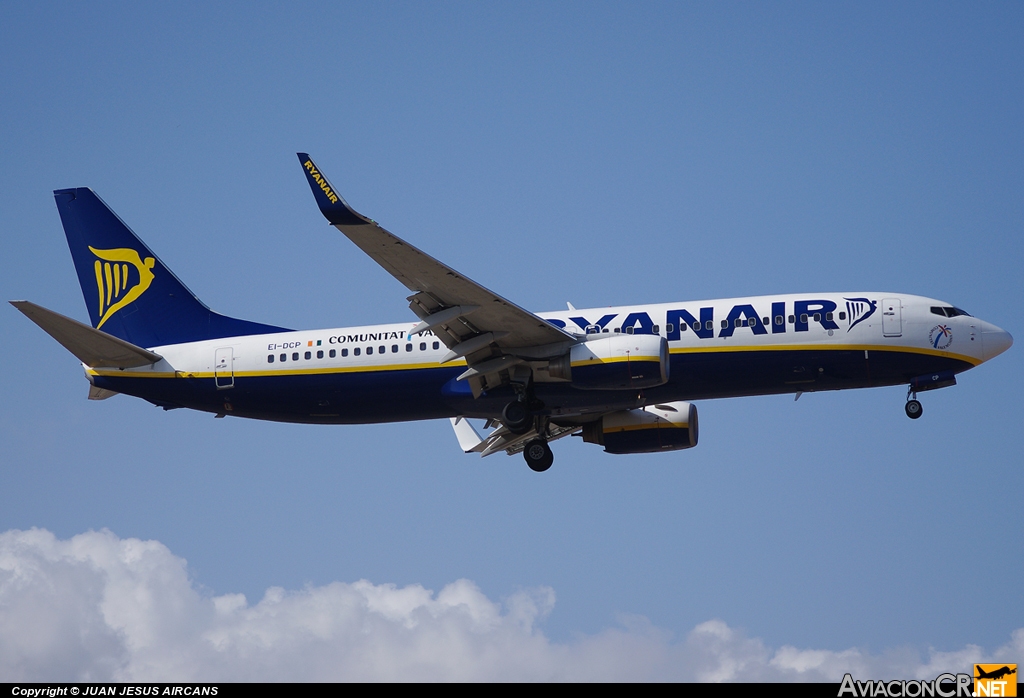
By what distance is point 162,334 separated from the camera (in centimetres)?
3962

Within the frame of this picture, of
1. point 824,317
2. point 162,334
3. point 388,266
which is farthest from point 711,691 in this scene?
point 162,334

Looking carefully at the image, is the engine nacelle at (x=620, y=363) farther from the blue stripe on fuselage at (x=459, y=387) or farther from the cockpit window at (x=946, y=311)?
the cockpit window at (x=946, y=311)

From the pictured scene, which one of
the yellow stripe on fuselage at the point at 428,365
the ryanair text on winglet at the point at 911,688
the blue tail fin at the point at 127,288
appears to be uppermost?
the blue tail fin at the point at 127,288

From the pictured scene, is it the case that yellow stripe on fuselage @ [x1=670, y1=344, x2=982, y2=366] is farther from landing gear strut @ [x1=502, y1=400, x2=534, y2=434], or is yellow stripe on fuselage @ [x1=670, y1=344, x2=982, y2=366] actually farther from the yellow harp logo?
the yellow harp logo

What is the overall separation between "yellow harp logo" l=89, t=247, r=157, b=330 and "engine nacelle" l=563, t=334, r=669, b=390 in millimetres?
15580

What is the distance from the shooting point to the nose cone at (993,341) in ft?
118

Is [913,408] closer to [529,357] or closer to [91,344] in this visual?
[529,357]

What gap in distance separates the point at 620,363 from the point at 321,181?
35.6ft

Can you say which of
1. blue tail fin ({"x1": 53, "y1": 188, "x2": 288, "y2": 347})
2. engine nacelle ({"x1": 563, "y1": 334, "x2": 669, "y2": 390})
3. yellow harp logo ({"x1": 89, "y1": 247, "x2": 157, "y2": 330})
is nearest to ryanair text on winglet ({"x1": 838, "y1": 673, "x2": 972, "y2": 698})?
engine nacelle ({"x1": 563, "y1": 334, "x2": 669, "y2": 390})

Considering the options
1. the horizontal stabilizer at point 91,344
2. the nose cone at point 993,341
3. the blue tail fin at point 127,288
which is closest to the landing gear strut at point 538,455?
the blue tail fin at point 127,288

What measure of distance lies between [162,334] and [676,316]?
652 inches

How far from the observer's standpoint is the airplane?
34.8 m

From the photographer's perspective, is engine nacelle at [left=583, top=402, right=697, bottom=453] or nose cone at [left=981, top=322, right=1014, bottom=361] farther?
engine nacelle at [left=583, top=402, right=697, bottom=453]

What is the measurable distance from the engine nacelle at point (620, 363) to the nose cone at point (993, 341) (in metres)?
9.54
